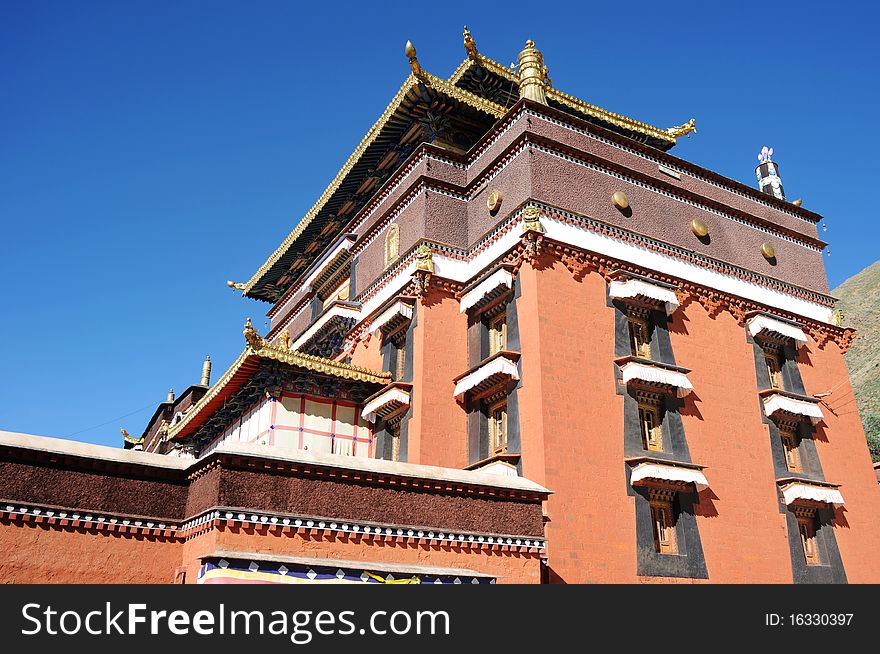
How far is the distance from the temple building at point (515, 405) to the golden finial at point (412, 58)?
0.31ft

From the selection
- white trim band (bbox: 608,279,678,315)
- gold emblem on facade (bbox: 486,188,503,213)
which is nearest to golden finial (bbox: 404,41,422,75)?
gold emblem on facade (bbox: 486,188,503,213)

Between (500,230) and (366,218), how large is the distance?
296 inches

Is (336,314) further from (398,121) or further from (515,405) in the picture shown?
(515,405)

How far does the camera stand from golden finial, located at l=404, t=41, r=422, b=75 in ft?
70.1

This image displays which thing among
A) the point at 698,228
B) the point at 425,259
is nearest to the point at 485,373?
the point at 425,259

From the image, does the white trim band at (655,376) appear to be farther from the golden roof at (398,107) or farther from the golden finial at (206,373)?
the golden finial at (206,373)

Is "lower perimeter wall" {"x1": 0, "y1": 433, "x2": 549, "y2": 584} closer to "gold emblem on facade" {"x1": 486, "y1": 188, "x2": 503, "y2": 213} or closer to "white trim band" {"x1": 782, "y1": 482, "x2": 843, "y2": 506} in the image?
"gold emblem on facade" {"x1": 486, "y1": 188, "x2": 503, "y2": 213}

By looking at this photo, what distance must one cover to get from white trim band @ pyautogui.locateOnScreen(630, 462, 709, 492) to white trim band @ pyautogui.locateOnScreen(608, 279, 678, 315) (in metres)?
4.31

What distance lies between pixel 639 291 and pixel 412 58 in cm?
925

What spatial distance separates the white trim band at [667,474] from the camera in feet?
54.4

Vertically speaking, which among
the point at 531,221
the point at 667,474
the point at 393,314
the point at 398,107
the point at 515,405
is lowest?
the point at 667,474

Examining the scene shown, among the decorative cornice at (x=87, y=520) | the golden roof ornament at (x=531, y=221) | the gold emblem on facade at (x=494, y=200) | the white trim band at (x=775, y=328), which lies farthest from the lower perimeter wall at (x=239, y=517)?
the white trim band at (x=775, y=328)

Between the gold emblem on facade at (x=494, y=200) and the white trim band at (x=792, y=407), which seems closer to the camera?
the gold emblem on facade at (x=494, y=200)

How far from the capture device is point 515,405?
17219 mm
